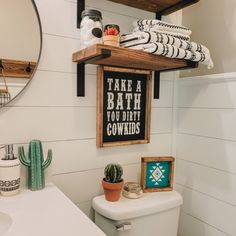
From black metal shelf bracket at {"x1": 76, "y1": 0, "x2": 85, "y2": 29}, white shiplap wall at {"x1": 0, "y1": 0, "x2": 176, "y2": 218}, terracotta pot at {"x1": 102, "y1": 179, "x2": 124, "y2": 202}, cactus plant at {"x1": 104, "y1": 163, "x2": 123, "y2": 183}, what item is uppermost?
black metal shelf bracket at {"x1": 76, "y1": 0, "x2": 85, "y2": 29}

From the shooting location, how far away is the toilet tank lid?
963mm

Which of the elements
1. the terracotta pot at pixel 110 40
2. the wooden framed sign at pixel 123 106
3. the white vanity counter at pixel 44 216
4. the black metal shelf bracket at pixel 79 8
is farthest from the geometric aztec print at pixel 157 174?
the black metal shelf bracket at pixel 79 8

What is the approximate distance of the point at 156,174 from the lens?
1202 millimetres

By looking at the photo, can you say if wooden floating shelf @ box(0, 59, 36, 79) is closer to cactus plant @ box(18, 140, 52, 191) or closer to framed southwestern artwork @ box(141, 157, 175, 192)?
cactus plant @ box(18, 140, 52, 191)

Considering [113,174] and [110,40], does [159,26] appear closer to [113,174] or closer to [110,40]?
[110,40]

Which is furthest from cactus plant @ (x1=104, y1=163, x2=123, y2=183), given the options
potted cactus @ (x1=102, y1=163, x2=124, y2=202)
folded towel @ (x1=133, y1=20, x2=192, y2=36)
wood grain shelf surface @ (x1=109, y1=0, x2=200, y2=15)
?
wood grain shelf surface @ (x1=109, y1=0, x2=200, y2=15)

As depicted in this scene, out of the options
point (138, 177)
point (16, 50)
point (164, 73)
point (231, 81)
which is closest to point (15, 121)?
point (16, 50)

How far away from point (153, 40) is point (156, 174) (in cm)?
65

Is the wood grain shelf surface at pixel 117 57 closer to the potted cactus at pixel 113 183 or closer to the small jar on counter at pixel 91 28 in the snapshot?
the small jar on counter at pixel 91 28

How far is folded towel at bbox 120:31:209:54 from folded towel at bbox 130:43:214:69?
0.02 meters

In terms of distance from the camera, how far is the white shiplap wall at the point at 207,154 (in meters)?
1.09

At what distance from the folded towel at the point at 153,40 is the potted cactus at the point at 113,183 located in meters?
0.54

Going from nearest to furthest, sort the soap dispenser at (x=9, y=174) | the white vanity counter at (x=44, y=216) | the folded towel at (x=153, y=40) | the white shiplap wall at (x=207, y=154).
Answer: the white vanity counter at (x=44, y=216), the soap dispenser at (x=9, y=174), the folded towel at (x=153, y=40), the white shiplap wall at (x=207, y=154)

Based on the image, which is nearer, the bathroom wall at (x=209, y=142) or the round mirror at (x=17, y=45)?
the round mirror at (x=17, y=45)
